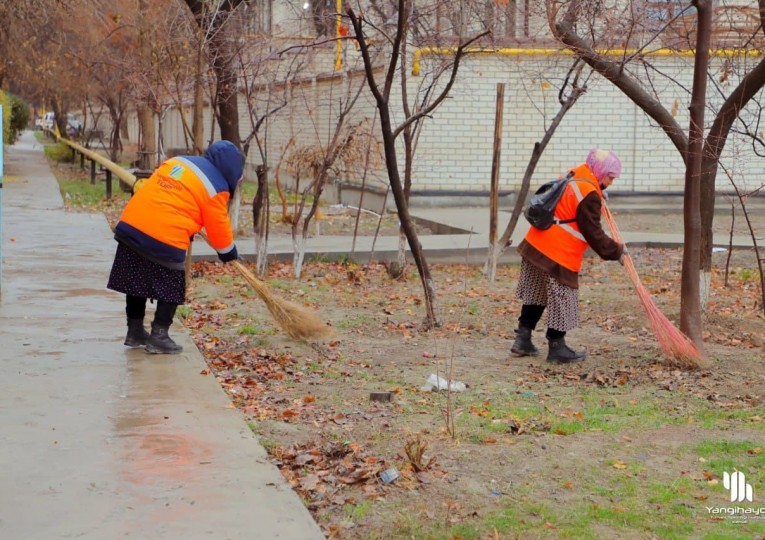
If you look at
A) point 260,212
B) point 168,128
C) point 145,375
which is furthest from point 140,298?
point 168,128

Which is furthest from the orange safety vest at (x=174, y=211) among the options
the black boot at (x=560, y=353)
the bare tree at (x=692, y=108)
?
the bare tree at (x=692, y=108)

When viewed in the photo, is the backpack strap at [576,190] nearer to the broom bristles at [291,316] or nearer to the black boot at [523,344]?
the black boot at [523,344]

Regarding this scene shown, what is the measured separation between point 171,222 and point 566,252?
2.65 metres

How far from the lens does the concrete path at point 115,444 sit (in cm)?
398

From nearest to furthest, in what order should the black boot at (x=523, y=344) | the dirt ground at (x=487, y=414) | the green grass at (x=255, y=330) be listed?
1. the dirt ground at (x=487, y=414)
2. the black boot at (x=523, y=344)
3. the green grass at (x=255, y=330)

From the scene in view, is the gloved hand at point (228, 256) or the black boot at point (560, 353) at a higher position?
the gloved hand at point (228, 256)

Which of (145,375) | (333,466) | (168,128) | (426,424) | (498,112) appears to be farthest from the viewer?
(168,128)

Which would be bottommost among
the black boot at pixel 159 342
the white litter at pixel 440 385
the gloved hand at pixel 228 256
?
the white litter at pixel 440 385

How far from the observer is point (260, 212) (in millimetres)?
11414

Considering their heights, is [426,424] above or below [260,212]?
below

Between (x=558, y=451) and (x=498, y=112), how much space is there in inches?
254

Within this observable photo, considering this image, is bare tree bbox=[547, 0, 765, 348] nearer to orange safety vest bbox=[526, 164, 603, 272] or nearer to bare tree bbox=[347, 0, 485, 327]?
orange safety vest bbox=[526, 164, 603, 272]

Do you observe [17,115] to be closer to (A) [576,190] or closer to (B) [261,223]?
(B) [261,223]

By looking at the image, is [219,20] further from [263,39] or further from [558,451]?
[558,451]
